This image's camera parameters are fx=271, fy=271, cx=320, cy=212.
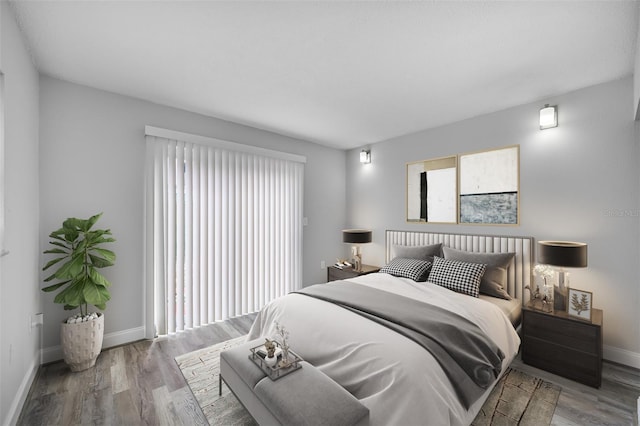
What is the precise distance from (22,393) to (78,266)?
93 centimetres

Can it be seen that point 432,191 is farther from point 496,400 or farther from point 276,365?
point 276,365

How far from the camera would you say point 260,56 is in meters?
2.16

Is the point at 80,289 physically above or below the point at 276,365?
above

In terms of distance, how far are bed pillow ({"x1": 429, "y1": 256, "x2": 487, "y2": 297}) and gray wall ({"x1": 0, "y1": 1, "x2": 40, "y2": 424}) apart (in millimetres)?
3519

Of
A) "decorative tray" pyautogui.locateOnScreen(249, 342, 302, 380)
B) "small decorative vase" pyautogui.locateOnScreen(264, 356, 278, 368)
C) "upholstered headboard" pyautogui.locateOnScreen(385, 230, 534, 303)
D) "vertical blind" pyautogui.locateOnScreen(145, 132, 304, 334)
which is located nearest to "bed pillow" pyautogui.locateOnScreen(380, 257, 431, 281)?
"upholstered headboard" pyautogui.locateOnScreen(385, 230, 534, 303)

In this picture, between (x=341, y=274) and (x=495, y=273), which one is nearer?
(x=495, y=273)

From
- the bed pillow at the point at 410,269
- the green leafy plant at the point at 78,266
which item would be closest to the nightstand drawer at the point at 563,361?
the bed pillow at the point at 410,269

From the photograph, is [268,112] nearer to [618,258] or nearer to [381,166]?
[381,166]

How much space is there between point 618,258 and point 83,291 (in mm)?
4788

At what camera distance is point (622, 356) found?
248 centimetres

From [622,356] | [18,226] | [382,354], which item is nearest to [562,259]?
[622,356]

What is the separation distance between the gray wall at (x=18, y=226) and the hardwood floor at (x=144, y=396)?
0.58ft

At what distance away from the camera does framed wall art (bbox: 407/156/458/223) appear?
366 cm

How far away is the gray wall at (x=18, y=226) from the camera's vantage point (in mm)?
1687
